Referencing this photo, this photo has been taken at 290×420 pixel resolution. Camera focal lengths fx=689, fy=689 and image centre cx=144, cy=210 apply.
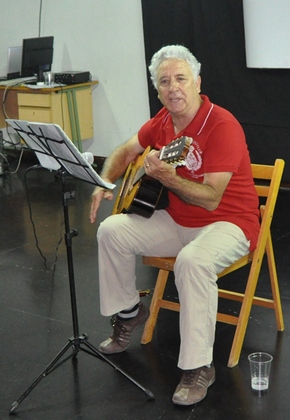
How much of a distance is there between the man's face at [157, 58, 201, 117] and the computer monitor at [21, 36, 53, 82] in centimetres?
342

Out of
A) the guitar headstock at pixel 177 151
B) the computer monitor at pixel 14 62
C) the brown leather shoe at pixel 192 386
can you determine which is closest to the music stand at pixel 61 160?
the brown leather shoe at pixel 192 386

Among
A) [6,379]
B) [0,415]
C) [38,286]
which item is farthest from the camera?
[38,286]

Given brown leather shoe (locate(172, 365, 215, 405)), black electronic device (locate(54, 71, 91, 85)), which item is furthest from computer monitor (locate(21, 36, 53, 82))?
brown leather shoe (locate(172, 365, 215, 405))

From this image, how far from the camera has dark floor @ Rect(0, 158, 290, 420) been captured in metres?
2.46

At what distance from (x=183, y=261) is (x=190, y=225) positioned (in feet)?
1.11

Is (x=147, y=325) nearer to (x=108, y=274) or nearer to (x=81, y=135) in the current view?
(x=108, y=274)

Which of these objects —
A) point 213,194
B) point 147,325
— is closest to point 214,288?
point 213,194

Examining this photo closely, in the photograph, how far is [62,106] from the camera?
601 cm

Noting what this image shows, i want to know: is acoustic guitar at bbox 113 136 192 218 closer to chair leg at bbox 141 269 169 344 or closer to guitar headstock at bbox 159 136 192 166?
guitar headstock at bbox 159 136 192 166

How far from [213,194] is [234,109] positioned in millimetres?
2963

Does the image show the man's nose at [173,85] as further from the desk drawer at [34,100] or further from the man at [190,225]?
the desk drawer at [34,100]

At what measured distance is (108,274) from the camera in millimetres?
2785

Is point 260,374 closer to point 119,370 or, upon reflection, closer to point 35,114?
point 119,370

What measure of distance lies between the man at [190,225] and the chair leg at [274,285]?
197 mm
